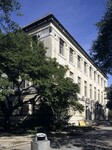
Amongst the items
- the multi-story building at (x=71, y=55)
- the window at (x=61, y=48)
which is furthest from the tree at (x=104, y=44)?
the window at (x=61, y=48)

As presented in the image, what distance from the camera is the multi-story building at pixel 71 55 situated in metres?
33.6

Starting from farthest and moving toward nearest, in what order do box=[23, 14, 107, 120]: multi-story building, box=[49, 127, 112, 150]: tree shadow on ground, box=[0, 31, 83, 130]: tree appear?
box=[23, 14, 107, 120]: multi-story building < box=[0, 31, 83, 130]: tree < box=[49, 127, 112, 150]: tree shadow on ground

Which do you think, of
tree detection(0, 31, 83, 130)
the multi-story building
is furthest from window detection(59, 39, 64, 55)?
tree detection(0, 31, 83, 130)

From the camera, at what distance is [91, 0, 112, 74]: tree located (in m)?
16.3

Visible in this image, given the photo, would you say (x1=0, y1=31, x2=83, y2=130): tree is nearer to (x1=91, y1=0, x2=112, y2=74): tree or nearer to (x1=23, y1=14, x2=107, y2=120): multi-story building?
(x1=23, y1=14, x2=107, y2=120): multi-story building

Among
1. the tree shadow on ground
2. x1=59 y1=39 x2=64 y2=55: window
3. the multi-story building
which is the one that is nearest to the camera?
the tree shadow on ground

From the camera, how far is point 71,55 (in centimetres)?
4056

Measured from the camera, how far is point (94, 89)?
2152 inches

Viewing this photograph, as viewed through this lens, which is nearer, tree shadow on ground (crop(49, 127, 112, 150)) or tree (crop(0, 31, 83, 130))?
tree shadow on ground (crop(49, 127, 112, 150))

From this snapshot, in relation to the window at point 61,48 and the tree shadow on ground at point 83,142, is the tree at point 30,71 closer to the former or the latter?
the tree shadow on ground at point 83,142

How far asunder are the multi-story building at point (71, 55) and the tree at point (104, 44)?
479 centimetres

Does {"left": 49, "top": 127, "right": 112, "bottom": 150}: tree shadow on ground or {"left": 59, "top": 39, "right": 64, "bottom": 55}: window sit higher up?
{"left": 59, "top": 39, "right": 64, "bottom": 55}: window

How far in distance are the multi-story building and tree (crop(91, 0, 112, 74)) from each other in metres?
4.79

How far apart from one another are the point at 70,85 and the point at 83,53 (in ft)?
76.4
